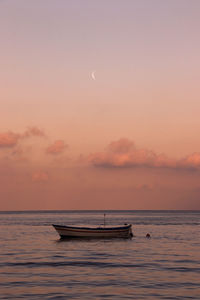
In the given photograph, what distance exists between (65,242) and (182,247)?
1897cm

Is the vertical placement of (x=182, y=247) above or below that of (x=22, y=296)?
above

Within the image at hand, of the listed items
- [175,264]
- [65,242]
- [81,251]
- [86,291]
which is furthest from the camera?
[65,242]

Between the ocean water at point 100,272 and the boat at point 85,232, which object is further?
the boat at point 85,232

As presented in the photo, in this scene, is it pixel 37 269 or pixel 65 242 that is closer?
pixel 37 269

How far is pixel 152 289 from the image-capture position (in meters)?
26.9

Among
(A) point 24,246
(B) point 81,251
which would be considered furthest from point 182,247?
(A) point 24,246

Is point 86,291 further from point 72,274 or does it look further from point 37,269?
point 37,269

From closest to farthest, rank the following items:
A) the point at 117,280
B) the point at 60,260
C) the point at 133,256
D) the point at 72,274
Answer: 1. the point at 117,280
2. the point at 72,274
3. the point at 60,260
4. the point at 133,256

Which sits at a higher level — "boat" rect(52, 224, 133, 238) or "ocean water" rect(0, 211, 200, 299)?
"boat" rect(52, 224, 133, 238)

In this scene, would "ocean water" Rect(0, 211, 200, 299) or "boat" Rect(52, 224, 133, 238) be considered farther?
"boat" Rect(52, 224, 133, 238)

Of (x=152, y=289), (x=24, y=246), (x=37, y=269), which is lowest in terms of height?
(x=152, y=289)

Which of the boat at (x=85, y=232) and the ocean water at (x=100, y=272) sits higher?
the boat at (x=85, y=232)

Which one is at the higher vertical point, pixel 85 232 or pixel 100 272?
pixel 85 232

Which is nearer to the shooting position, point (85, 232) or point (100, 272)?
point (100, 272)
